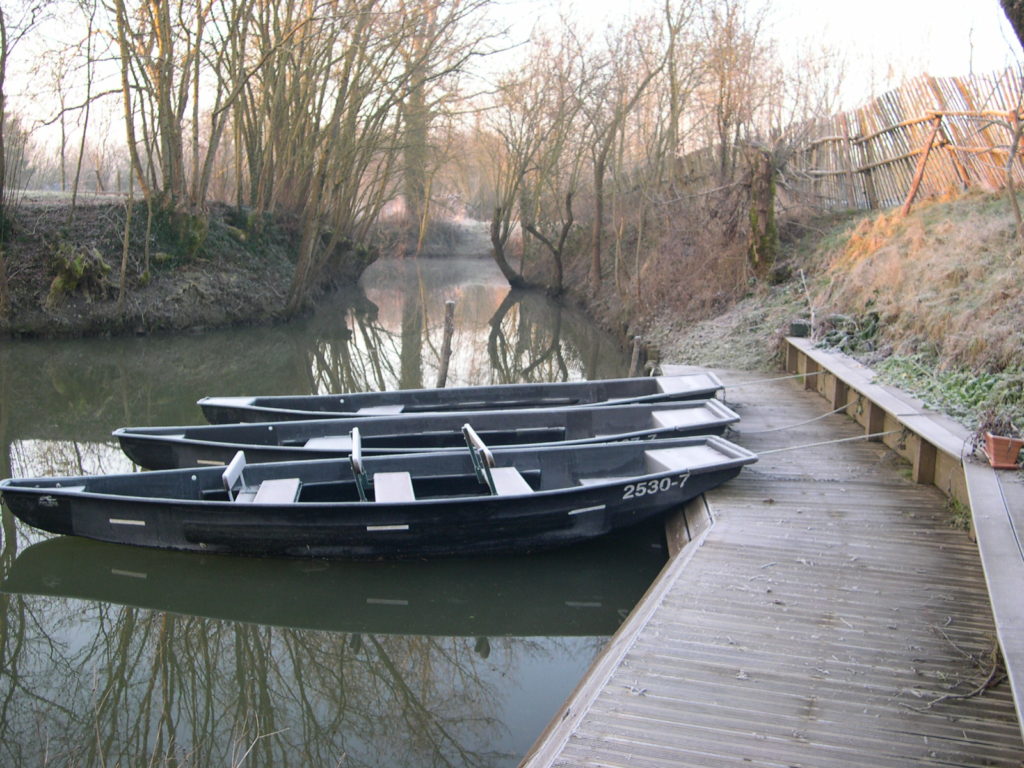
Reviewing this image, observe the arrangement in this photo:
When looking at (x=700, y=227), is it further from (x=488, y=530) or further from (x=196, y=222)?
(x=488, y=530)

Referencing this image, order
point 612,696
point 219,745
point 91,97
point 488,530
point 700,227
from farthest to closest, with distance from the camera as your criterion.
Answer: point 700,227 → point 91,97 → point 488,530 → point 219,745 → point 612,696

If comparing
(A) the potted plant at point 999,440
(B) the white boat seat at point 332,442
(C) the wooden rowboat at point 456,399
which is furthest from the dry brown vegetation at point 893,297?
(B) the white boat seat at point 332,442

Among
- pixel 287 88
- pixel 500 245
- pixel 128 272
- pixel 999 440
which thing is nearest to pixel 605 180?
pixel 500 245

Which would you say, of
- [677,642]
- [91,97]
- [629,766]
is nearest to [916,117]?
[677,642]

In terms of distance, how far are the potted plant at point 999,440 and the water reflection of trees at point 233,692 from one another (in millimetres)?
3037

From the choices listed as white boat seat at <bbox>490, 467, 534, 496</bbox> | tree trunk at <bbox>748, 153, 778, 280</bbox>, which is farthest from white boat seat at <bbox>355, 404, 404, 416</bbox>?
tree trunk at <bbox>748, 153, 778, 280</bbox>

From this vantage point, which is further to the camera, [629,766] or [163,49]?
[163,49]

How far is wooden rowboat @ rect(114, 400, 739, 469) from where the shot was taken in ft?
27.8

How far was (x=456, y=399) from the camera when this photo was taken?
10.8m

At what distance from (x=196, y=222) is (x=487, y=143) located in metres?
13.3

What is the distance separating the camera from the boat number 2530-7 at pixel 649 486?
7.12m

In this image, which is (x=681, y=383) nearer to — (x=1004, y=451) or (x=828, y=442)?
(x=828, y=442)

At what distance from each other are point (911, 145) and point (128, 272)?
651 inches

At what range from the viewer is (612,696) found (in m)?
4.15
